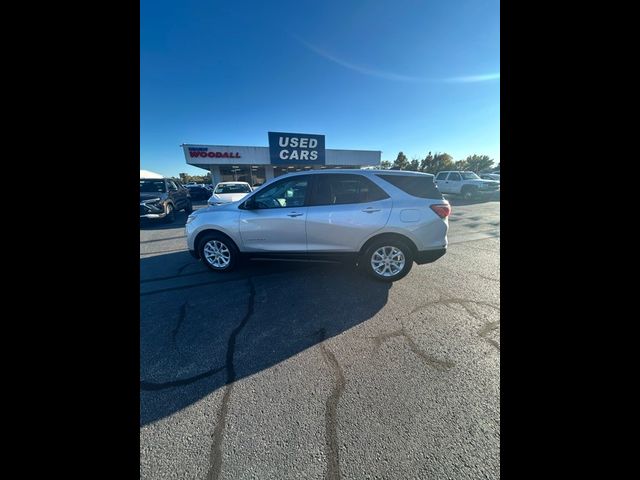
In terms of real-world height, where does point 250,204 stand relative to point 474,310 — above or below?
above

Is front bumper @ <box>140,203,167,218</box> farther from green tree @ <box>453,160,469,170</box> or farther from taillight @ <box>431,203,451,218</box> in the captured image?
green tree @ <box>453,160,469,170</box>

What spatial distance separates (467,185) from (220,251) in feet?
56.2

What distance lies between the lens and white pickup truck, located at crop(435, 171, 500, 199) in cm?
1545

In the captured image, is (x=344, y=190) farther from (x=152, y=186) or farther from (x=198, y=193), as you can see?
(x=198, y=193)

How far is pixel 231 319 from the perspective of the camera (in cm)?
285

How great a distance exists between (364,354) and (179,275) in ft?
12.5

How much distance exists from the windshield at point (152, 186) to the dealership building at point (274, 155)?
1214cm

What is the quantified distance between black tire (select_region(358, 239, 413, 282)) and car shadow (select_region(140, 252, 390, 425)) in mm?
152

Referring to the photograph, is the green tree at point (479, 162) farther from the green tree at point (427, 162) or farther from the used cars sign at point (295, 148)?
the used cars sign at point (295, 148)

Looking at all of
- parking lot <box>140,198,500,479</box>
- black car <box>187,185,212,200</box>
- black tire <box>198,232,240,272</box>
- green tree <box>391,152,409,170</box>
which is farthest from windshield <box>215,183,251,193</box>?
green tree <box>391,152,409,170</box>

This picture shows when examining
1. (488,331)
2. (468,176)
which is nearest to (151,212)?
(488,331)
